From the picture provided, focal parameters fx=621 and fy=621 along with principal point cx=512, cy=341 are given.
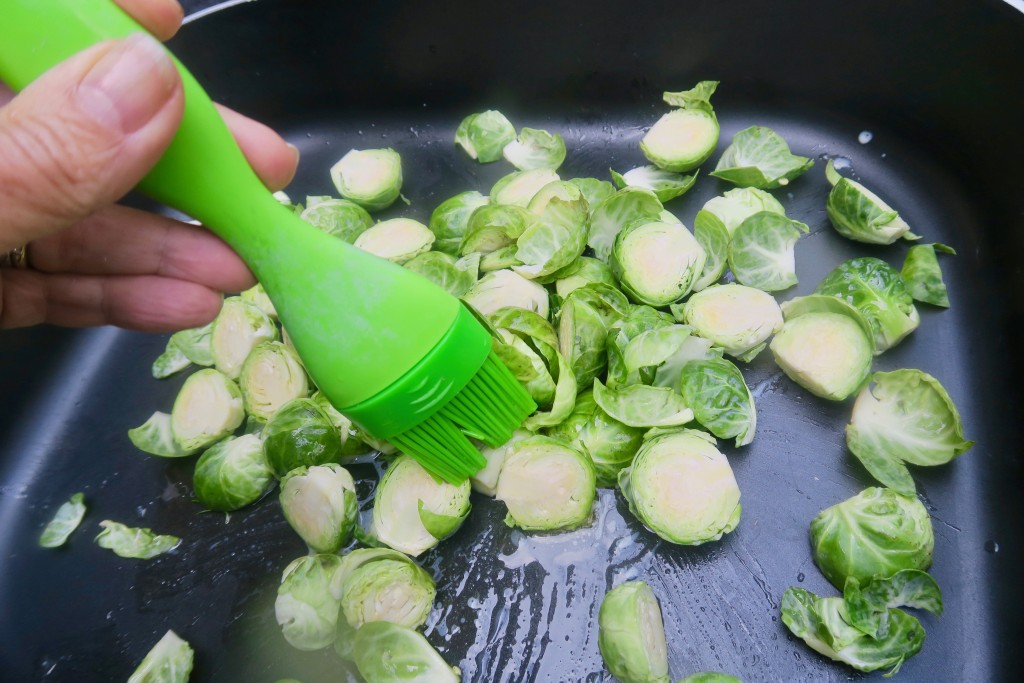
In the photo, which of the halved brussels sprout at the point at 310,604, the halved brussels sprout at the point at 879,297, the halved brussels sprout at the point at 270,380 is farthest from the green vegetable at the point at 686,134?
the halved brussels sprout at the point at 310,604

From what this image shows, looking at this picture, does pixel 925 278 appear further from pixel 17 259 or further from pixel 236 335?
pixel 17 259

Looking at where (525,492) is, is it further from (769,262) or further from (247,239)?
(769,262)

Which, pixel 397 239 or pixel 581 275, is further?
pixel 397 239

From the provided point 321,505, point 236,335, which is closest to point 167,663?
point 321,505

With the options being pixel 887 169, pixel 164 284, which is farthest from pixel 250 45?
pixel 887 169

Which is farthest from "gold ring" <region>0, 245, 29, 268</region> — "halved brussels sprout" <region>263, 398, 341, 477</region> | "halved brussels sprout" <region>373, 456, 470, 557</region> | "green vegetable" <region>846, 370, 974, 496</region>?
"green vegetable" <region>846, 370, 974, 496</region>

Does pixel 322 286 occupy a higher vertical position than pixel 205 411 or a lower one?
higher
